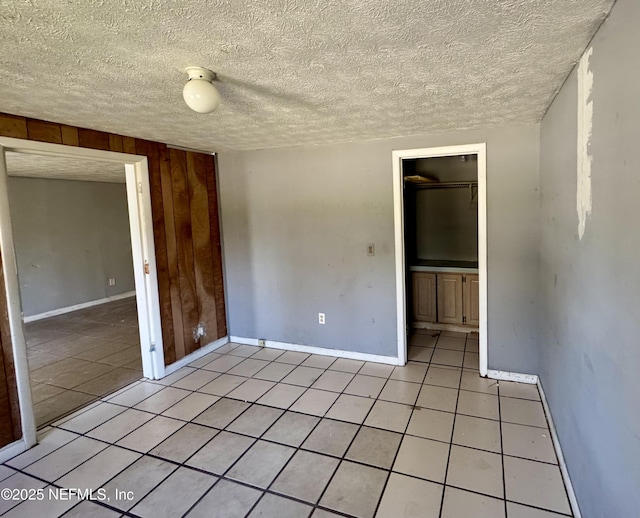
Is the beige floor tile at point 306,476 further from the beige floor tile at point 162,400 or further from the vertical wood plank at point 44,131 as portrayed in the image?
the vertical wood plank at point 44,131

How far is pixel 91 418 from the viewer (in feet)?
8.87

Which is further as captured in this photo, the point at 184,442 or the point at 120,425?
the point at 120,425

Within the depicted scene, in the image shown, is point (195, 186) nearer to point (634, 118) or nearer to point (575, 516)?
point (634, 118)

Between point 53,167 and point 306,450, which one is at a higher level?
point 53,167

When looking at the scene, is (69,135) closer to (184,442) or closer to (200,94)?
(200,94)

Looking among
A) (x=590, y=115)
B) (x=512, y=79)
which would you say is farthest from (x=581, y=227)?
(x=512, y=79)

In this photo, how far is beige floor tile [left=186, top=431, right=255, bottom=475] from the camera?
2.13 m

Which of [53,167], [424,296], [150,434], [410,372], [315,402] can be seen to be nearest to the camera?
[150,434]

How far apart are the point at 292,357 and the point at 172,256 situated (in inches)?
59.3

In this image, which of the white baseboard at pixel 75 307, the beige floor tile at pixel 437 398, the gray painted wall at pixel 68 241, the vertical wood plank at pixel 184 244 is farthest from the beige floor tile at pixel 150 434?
the gray painted wall at pixel 68 241

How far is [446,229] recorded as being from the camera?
457 centimetres

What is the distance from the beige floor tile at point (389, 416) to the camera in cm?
245

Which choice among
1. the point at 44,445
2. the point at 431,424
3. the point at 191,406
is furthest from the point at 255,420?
the point at 44,445

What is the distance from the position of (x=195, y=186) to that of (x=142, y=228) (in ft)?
2.48
